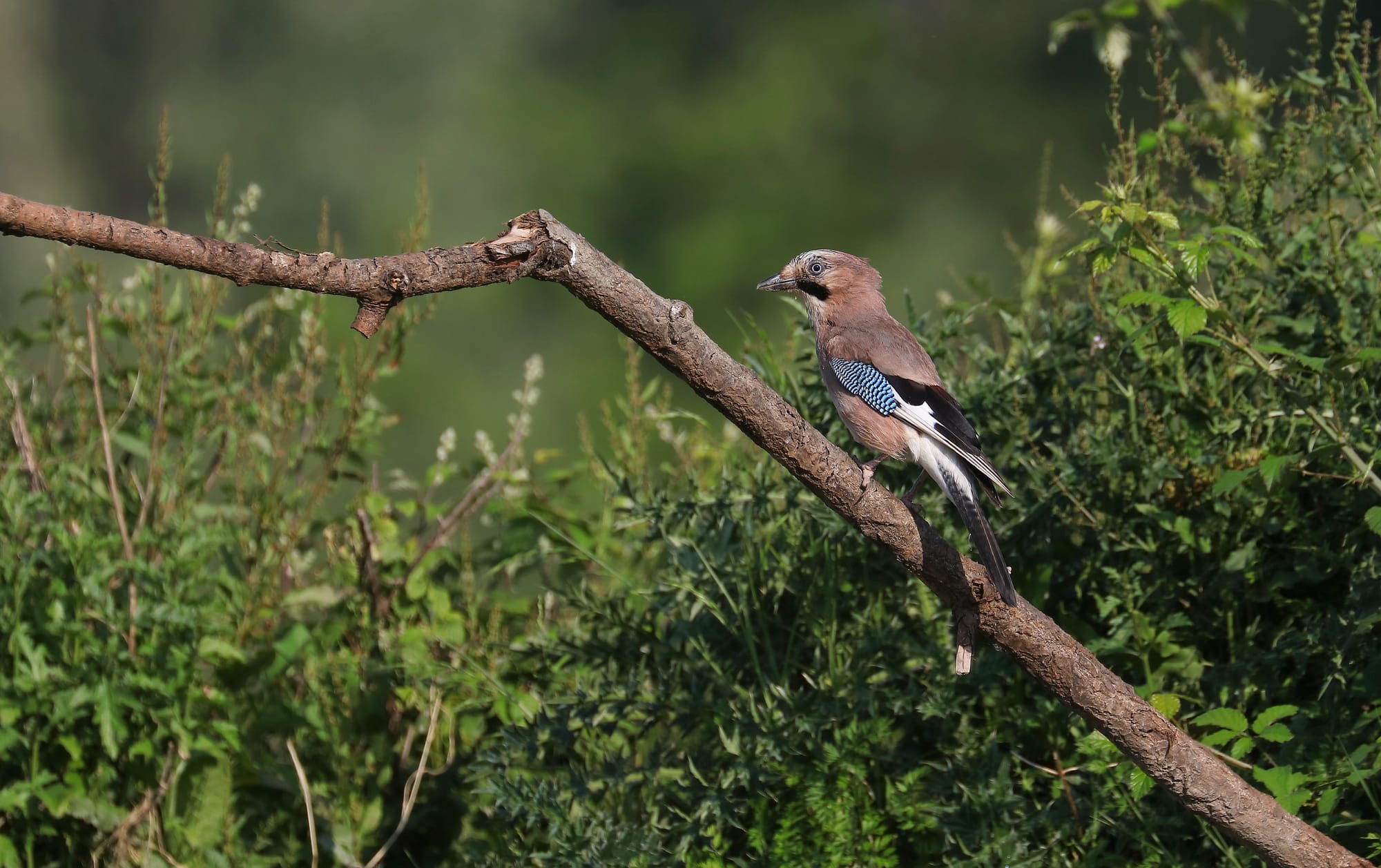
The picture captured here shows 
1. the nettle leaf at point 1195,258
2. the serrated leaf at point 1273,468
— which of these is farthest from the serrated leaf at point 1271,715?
the nettle leaf at point 1195,258

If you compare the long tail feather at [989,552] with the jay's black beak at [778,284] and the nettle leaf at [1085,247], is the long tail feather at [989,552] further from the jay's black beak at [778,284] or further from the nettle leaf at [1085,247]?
the jay's black beak at [778,284]

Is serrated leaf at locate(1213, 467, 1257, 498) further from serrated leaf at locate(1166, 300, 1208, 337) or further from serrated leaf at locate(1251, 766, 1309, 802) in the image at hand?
serrated leaf at locate(1251, 766, 1309, 802)

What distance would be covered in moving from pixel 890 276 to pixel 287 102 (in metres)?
6.27

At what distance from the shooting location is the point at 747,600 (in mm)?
3525

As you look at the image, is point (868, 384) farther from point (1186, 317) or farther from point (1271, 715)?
point (1271, 715)

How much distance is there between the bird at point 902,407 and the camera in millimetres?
3039

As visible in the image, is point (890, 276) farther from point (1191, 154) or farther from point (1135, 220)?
point (1135, 220)

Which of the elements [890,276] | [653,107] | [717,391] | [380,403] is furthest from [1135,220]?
[653,107]

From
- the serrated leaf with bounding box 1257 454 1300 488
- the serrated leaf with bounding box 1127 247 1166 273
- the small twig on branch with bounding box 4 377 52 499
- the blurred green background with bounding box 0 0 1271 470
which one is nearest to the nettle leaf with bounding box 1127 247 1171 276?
the serrated leaf with bounding box 1127 247 1166 273

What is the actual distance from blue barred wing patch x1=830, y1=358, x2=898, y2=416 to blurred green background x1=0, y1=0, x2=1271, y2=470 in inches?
258

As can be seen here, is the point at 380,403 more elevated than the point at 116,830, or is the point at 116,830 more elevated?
the point at 380,403

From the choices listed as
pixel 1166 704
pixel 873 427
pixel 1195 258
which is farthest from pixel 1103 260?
pixel 1166 704

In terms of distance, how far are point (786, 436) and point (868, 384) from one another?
63 cm

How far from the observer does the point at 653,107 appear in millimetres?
12844
